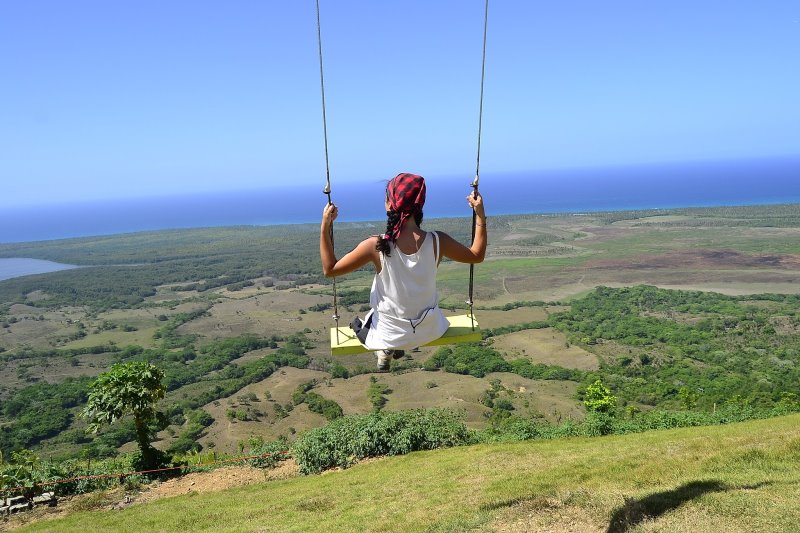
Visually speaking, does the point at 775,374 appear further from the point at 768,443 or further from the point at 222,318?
the point at 222,318

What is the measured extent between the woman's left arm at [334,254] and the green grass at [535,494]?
12.3 ft

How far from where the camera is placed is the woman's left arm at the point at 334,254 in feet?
13.8

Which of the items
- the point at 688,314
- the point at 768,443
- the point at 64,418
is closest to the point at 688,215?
the point at 688,314

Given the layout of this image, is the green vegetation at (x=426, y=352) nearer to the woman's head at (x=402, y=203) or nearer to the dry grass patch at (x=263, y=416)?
the dry grass patch at (x=263, y=416)

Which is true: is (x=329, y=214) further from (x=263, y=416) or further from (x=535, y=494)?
(x=263, y=416)

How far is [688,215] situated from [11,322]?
130914 millimetres

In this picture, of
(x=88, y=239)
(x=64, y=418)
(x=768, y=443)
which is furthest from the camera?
(x=88, y=239)

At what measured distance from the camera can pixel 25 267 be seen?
415 ft

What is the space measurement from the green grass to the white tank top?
3029mm

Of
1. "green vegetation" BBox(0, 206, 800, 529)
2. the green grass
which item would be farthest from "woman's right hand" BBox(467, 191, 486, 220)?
"green vegetation" BBox(0, 206, 800, 529)

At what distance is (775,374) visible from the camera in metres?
39.2

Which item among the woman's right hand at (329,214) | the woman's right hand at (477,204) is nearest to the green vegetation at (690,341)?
the woman's right hand at (477,204)

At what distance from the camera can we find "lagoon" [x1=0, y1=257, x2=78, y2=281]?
387 feet

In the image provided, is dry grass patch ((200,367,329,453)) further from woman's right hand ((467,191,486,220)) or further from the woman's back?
woman's right hand ((467,191,486,220))
